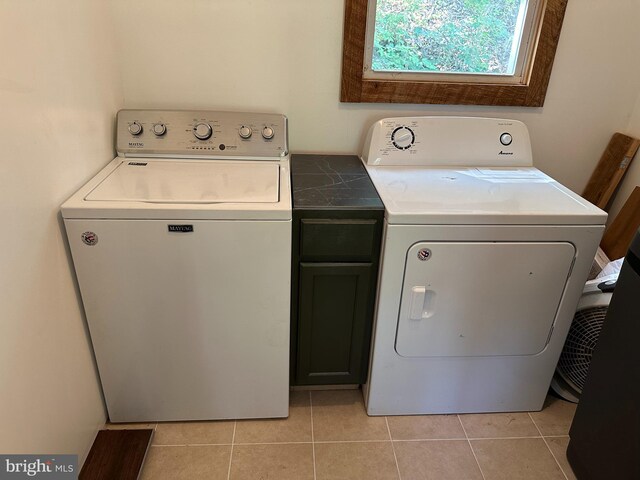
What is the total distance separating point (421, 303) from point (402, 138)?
68 cm

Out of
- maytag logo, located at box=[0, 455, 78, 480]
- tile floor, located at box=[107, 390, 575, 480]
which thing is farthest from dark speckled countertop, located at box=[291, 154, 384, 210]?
maytag logo, located at box=[0, 455, 78, 480]

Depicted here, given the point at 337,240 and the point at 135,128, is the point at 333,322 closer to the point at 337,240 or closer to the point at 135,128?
the point at 337,240

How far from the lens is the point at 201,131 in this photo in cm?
178

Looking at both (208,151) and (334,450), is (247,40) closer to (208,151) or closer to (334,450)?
(208,151)

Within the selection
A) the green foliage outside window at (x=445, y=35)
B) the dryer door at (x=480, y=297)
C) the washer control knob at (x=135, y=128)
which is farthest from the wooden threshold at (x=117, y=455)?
the green foliage outside window at (x=445, y=35)

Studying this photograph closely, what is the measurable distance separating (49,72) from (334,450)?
4.87 feet

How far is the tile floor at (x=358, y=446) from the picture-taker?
1593 millimetres

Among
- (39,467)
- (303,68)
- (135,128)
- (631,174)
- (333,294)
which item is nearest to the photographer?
(39,467)

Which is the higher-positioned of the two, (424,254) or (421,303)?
(424,254)

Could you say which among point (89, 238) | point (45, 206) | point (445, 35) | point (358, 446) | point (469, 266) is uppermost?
point (445, 35)

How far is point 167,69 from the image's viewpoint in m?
1.81

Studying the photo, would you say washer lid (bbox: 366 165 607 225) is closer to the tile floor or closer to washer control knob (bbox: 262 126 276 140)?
washer control knob (bbox: 262 126 276 140)

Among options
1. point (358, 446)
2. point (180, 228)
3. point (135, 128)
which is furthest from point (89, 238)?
point (358, 446)

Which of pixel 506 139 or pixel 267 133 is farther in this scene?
pixel 506 139
